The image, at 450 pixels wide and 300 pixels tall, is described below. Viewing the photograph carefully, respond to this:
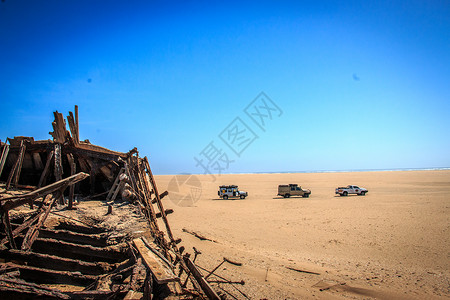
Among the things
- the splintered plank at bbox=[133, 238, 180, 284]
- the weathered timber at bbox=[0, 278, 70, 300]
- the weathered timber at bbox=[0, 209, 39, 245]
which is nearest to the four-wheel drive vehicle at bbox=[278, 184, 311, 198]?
the splintered plank at bbox=[133, 238, 180, 284]

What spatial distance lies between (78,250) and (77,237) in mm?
519

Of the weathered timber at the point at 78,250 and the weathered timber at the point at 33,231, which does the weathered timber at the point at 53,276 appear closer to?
the weathered timber at the point at 33,231

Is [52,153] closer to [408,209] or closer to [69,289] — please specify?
[69,289]

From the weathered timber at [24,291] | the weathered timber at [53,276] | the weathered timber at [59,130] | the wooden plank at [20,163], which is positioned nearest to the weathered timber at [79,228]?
the weathered timber at [53,276]

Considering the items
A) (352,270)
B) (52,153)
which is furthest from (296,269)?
(52,153)

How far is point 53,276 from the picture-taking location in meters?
5.20

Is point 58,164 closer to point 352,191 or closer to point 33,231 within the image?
point 33,231

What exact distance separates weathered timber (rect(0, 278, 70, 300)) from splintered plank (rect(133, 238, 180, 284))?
137 cm

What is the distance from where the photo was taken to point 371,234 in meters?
15.8

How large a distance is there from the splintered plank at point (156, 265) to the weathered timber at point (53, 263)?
2.78ft

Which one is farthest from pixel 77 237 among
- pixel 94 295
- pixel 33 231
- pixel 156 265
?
pixel 156 265

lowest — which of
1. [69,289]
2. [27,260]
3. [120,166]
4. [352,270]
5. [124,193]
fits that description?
[352,270]

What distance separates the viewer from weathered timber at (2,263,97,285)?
514 centimetres

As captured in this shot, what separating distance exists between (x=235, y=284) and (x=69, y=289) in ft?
18.0
